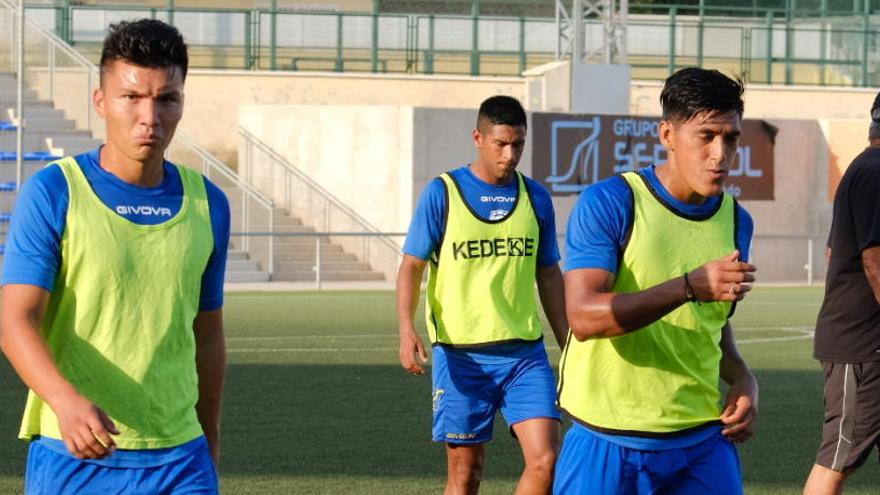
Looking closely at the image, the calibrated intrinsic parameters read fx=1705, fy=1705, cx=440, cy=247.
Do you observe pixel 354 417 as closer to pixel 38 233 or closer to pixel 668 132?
pixel 668 132

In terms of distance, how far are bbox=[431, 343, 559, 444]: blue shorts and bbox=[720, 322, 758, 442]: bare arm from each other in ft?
9.20

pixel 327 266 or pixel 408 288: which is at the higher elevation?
pixel 408 288

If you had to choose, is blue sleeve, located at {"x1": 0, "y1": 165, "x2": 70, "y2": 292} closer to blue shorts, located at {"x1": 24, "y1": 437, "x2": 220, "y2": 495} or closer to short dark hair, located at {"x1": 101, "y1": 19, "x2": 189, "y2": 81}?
short dark hair, located at {"x1": 101, "y1": 19, "x2": 189, "y2": 81}

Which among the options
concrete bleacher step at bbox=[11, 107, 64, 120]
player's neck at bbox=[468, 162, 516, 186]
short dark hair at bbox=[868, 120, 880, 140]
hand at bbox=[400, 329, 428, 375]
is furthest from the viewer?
concrete bleacher step at bbox=[11, 107, 64, 120]

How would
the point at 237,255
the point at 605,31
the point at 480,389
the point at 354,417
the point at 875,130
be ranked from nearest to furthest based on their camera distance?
1. the point at 875,130
2. the point at 480,389
3. the point at 354,417
4. the point at 237,255
5. the point at 605,31

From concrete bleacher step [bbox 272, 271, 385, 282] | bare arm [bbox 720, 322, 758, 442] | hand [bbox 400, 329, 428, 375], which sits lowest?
concrete bleacher step [bbox 272, 271, 385, 282]

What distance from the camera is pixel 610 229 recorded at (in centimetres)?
526


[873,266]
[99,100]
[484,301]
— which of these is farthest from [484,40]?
[99,100]

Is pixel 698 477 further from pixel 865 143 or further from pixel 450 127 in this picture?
pixel 865 143

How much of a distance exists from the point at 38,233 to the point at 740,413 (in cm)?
225

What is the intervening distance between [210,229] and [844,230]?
379 centimetres

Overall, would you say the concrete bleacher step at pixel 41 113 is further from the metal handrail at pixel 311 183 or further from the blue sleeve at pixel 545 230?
the blue sleeve at pixel 545 230

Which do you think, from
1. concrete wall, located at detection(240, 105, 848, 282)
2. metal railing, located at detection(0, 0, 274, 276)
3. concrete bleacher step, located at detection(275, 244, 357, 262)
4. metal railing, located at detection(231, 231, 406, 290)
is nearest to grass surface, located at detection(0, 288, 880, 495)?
→ metal railing, located at detection(231, 231, 406, 290)

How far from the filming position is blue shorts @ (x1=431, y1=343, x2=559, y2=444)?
8.43m
